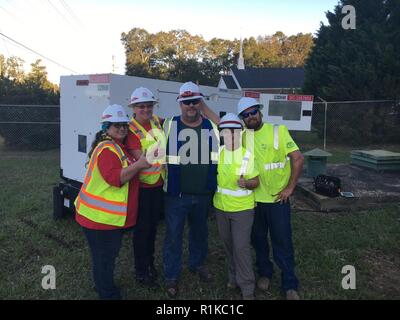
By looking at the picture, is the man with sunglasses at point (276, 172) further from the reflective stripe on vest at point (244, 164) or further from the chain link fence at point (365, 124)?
the chain link fence at point (365, 124)

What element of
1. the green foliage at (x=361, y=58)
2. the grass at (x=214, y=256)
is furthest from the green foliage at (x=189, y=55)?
the grass at (x=214, y=256)

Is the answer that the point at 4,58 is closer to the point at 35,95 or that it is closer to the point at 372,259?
the point at 35,95

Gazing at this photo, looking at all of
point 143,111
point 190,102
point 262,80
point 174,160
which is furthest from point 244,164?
point 262,80

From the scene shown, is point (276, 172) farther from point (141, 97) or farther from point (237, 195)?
point (141, 97)

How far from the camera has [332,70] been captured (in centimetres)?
1714

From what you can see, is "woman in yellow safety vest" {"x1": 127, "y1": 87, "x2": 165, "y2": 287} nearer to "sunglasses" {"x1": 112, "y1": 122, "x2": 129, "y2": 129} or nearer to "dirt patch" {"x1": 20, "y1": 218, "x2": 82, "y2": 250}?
"sunglasses" {"x1": 112, "y1": 122, "x2": 129, "y2": 129}

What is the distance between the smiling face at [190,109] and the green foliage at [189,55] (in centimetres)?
3055

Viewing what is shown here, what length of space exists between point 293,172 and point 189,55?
5374 cm

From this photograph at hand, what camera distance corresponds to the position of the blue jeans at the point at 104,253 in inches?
120

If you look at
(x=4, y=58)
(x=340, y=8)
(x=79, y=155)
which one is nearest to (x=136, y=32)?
(x=4, y=58)

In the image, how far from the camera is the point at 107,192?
9.83 ft

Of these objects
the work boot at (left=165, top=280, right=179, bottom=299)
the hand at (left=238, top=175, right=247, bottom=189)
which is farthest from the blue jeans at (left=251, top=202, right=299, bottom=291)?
the work boot at (left=165, top=280, right=179, bottom=299)

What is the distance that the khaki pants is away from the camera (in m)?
3.39

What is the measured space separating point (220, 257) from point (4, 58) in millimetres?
36711
